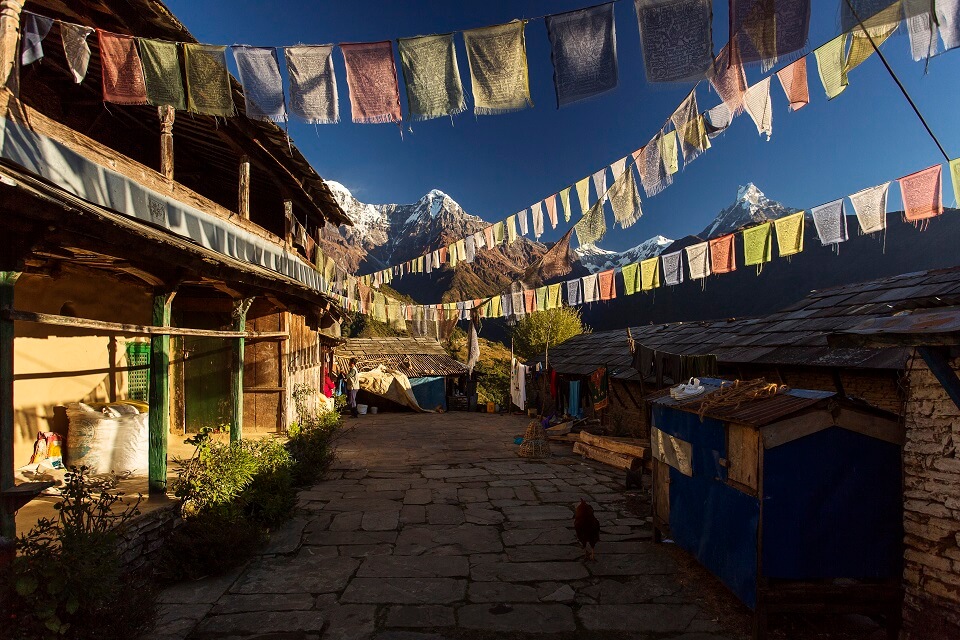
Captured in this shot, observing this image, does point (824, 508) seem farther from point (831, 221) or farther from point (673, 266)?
point (673, 266)

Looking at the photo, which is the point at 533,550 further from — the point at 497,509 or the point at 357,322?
the point at 357,322

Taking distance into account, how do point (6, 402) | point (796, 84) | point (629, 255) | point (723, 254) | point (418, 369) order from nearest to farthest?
point (6, 402), point (796, 84), point (723, 254), point (418, 369), point (629, 255)

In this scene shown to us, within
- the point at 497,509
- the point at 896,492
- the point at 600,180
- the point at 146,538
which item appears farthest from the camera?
the point at 600,180

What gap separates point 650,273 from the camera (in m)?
12.6

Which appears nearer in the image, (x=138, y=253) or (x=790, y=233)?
(x=138, y=253)

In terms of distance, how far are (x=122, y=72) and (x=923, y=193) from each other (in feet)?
39.0

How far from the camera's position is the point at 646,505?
8.08 metres

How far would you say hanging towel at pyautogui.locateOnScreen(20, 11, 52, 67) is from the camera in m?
5.50

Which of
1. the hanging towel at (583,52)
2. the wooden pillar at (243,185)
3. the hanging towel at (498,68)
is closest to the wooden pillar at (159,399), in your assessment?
the wooden pillar at (243,185)

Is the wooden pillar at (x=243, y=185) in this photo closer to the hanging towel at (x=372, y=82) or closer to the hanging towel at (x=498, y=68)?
the hanging towel at (x=372, y=82)

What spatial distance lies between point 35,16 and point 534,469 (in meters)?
10.6

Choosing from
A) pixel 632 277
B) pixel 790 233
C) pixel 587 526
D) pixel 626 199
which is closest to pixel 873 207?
pixel 790 233

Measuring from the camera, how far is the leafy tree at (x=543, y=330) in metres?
42.9

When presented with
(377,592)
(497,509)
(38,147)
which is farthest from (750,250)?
(38,147)
